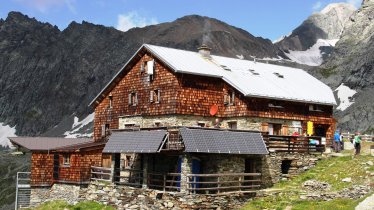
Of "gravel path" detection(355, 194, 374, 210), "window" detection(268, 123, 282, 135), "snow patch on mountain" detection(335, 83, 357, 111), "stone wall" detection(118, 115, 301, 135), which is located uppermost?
"snow patch on mountain" detection(335, 83, 357, 111)

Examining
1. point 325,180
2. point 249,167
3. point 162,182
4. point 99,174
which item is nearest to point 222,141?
point 249,167

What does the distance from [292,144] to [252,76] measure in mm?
10355

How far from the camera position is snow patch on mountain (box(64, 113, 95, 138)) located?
433 feet

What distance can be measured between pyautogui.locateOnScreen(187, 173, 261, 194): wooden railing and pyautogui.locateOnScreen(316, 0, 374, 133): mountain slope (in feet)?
177

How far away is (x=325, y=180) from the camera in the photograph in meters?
34.1

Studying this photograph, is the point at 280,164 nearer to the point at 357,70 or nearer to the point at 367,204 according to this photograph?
the point at 367,204

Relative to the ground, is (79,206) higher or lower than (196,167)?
lower

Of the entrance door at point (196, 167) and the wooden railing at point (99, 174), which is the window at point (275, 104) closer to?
the entrance door at point (196, 167)

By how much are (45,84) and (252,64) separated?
146 m

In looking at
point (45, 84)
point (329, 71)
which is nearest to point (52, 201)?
point (329, 71)

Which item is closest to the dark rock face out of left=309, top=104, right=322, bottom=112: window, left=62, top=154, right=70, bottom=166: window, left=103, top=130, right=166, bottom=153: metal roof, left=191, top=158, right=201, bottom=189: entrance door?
left=62, top=154, right=70, bottom=166: window

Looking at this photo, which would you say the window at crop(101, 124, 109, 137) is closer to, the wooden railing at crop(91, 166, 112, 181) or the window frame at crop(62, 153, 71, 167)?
the window frame at crop(62, 153, 71, 167)

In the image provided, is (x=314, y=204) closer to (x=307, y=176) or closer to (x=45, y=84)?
(x=307, y=176)

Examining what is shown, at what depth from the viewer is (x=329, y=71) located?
12362 centimetres
